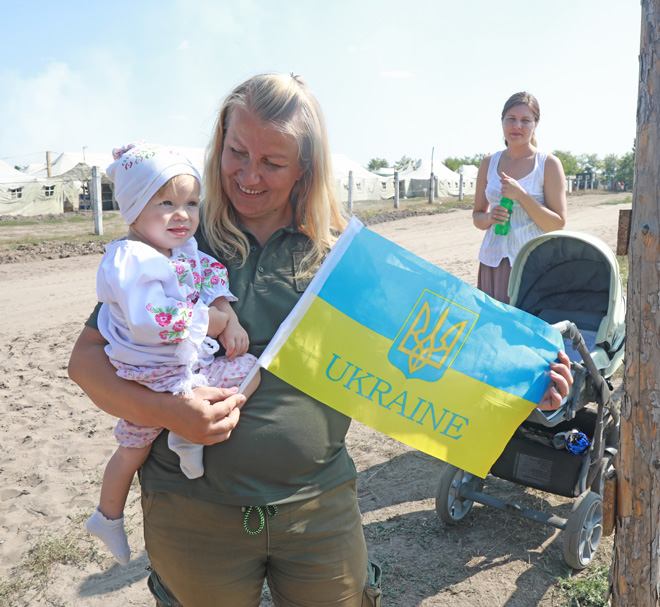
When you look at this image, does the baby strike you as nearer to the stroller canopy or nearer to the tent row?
the stroller canopy

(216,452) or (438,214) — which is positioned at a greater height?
(216,452)

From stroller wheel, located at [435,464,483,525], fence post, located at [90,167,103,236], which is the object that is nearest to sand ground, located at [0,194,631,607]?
stroller wheel, located at [435,464,483,525]

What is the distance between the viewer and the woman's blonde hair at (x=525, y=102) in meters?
4.12

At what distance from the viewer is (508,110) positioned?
4172 mm

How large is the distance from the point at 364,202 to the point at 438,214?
8.78 m

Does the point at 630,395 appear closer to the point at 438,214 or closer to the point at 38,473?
the point at 38,473

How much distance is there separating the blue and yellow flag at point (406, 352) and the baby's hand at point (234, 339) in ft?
0.33

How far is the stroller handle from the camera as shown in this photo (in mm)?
2471

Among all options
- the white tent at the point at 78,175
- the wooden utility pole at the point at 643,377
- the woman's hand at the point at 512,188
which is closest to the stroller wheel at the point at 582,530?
the wooden utility pole at the point at 643,377

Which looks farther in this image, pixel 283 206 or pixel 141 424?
pixel 283 206

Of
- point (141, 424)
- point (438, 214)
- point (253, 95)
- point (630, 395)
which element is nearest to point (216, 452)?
point (141, 424)

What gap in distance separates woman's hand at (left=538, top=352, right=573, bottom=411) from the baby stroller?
43.2 inches

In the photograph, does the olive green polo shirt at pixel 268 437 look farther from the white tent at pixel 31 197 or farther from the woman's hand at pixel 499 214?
the white tent at pixel 31 197

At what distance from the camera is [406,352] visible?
1727mm
